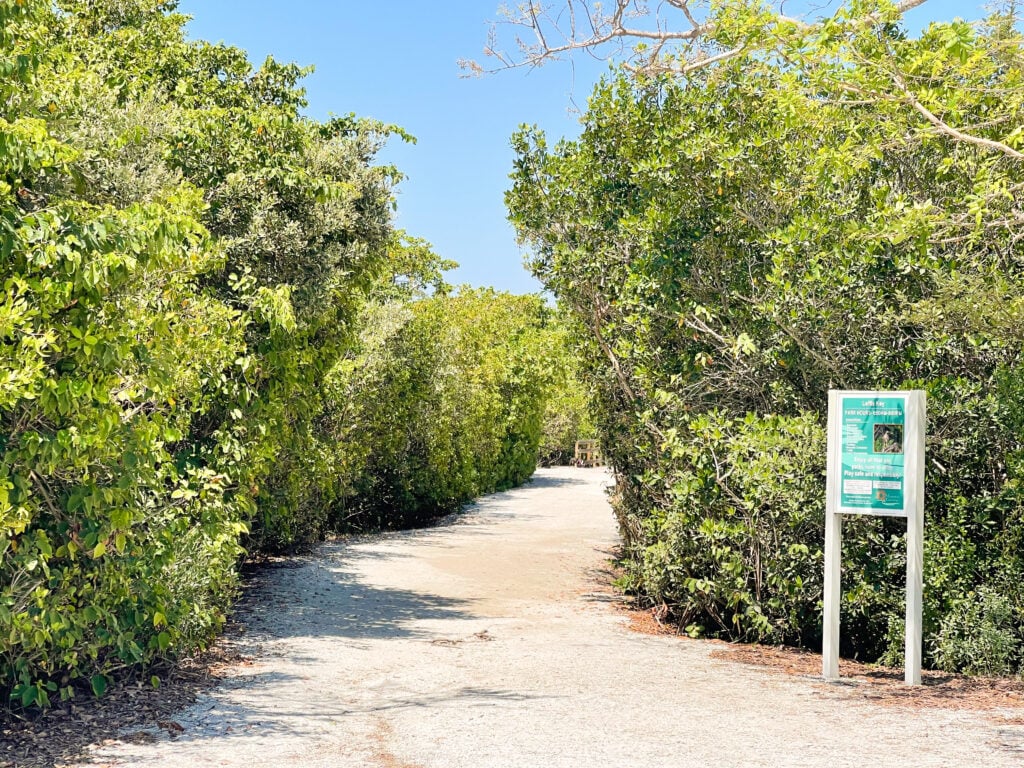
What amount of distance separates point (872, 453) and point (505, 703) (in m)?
3.49

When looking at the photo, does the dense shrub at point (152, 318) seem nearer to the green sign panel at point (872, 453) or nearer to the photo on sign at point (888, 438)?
the green sign panel at point (872, 453)

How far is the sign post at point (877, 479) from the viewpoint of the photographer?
759cm

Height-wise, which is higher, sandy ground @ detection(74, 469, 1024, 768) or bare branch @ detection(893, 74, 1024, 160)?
bare branch @ detection(893, 74, 1024, 160)

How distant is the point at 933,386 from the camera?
841 cm

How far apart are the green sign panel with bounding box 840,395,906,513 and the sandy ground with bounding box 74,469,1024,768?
4.84ft

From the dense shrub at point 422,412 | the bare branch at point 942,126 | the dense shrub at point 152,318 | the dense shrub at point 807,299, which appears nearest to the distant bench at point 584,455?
the dense shrub at point 422,412

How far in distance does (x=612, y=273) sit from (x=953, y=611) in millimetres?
4893

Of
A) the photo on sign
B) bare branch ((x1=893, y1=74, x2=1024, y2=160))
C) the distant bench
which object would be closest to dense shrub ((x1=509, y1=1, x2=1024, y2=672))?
bare branch ((x1=893, y1=74, x2=1024, y2=160))

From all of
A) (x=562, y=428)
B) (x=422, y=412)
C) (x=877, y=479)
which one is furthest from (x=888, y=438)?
Answer: (x=562, y=428)

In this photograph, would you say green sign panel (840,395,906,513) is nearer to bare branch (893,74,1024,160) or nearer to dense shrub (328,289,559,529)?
bare branch (893,74,1024,160)

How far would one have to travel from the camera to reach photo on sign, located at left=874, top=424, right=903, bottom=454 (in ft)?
26.0

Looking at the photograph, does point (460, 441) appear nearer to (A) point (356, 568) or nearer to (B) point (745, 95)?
(A) point (356, 568)

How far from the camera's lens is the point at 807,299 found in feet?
28.7

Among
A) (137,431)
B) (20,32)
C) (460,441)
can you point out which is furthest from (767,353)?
(460,441)
